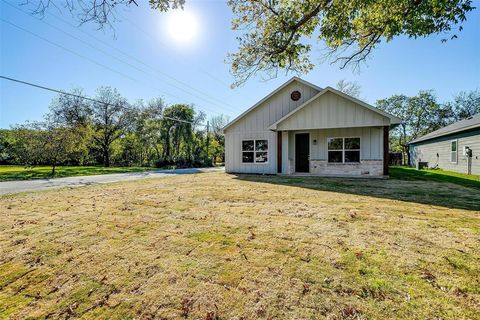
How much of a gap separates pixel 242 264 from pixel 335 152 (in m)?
11.1

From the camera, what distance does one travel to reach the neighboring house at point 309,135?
11016 millimetres

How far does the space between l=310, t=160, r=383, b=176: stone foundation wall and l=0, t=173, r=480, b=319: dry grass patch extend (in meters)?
7.00

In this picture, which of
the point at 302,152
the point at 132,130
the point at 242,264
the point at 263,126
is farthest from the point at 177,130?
the point at 242,264

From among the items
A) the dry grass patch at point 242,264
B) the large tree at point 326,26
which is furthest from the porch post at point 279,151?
the dry grass patch at point 242,264

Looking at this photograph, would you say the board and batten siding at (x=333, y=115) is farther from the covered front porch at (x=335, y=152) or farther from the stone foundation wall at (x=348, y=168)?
the stone foundation wall at (x=348, y=168)

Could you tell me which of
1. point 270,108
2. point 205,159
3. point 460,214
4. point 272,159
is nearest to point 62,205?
point 460,214

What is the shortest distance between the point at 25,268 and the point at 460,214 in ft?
22.9

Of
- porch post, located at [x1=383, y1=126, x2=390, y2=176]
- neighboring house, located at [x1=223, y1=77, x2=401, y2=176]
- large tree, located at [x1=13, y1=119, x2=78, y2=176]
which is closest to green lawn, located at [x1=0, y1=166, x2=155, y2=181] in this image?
large tree, located at [x1=13, y1=119, x2=78, y2=176]

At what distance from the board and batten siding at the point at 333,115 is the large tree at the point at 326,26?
176cm

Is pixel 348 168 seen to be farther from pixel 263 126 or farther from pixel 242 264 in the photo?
pixel 242 264

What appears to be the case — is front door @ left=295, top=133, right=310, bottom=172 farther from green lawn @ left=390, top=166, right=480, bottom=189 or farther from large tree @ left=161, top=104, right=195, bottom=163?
large tree @ left=161, top=104, right=195, bottom=163

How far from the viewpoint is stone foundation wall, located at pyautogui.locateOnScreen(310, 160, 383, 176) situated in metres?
11.3

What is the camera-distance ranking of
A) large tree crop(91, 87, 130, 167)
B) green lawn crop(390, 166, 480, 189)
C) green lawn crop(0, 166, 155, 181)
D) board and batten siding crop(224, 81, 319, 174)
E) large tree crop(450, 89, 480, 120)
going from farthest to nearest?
1. large tree crop(450, 89, 480, 120)
2. large tree crop(91, 87, 130, 167)
3. green lawn crop(0, 166, 155, 181)
4. board and batten siding crop(224, 81, 319, 174)
5. green lawn crop(390, 166, 480, 189)

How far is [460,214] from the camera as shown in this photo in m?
4.48
